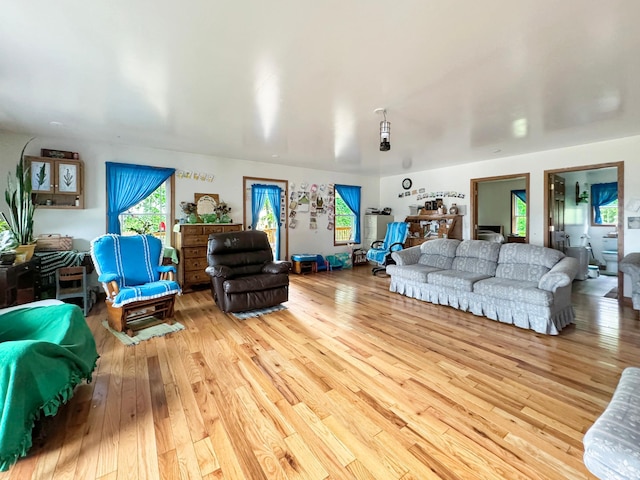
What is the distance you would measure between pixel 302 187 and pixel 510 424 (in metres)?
5.66

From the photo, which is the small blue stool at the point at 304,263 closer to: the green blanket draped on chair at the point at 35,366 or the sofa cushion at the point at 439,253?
the sofa cushion at the point at 439,253

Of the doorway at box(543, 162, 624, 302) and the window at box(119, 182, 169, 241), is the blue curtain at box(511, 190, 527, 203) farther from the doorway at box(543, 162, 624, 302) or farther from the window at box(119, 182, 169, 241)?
the window at box(119, 182, 169, 241)

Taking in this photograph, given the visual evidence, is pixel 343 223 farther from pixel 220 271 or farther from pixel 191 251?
pixel 220 271

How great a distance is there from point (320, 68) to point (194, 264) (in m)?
3.77

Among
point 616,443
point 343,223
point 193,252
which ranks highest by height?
point 343,223

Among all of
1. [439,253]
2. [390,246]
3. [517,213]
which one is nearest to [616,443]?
[439,253]

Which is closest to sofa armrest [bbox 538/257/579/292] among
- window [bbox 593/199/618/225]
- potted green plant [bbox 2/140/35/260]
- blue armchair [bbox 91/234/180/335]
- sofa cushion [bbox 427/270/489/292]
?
sofa cushion [bbox 427/270/489/292]

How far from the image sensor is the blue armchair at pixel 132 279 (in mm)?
2996

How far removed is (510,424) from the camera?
1.69 meters

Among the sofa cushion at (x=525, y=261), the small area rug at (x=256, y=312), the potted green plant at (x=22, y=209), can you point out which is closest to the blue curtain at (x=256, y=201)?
the small area rug at (x=256, y=312)

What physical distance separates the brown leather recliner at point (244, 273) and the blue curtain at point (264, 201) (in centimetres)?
178

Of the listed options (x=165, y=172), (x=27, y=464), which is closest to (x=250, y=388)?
(x=27, y=464)

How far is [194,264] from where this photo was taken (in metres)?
4.84

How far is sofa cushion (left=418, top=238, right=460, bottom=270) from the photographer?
15.0 ft
